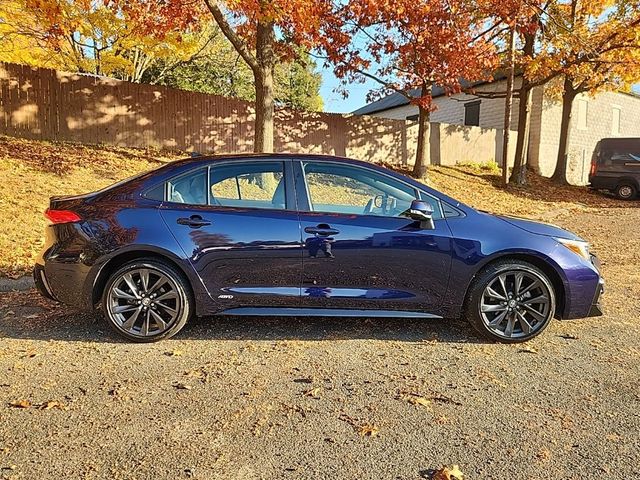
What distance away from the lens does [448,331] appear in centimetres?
450

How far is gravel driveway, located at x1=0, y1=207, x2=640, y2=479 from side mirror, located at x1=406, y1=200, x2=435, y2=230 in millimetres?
1006

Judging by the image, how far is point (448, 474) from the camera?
7.95ft

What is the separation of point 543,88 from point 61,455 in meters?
24.7

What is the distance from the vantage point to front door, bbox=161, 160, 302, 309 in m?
4.07

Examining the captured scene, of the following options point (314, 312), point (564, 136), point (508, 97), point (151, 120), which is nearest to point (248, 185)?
point (314, 312)

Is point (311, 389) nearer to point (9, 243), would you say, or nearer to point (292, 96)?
point (9, 243)

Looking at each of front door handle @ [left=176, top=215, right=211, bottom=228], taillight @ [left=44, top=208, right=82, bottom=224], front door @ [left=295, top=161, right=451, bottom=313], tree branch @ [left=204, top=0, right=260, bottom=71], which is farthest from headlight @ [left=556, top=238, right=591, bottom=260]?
tree branch @ [left=204, top=0, right=260, bottom=71]

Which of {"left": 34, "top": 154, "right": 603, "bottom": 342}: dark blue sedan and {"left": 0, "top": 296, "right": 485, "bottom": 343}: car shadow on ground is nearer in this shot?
{"left": 34, "top": 154, "right": 603, "bottom": 342}: dark blue sedan

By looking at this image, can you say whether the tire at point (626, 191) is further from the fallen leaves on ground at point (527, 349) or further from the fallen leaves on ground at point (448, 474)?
the fallen leaves on ground at point (448, 474)

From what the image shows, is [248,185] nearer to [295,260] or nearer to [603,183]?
[295,260]

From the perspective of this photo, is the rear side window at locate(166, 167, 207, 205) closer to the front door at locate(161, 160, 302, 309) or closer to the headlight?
the front door at locate(161, 160, 302, 309)

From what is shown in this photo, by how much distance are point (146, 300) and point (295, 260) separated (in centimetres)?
129

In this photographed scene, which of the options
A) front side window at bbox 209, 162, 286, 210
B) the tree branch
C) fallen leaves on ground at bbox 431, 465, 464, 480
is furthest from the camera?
the tree branch

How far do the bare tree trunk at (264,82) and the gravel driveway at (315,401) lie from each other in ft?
25.0
